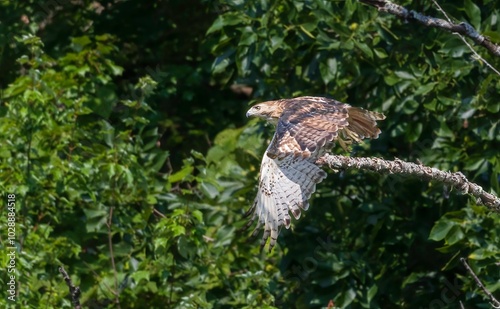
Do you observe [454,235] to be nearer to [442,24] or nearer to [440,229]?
[440,229]

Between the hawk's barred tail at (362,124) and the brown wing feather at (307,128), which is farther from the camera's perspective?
the hawk's barred tail at (362,124)

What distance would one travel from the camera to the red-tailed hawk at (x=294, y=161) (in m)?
4.35

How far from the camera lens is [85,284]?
6359 mm

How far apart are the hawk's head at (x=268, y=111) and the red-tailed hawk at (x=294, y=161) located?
38cm

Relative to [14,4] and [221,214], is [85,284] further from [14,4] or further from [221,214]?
[14,4]

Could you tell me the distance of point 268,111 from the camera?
5461 millimetres

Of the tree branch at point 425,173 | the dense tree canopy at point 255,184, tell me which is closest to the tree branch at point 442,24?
the tree branch at point 425,173

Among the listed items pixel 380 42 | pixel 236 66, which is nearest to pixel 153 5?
pixel 236 66

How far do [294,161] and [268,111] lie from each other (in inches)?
32.5

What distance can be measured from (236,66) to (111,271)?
138 centimetres

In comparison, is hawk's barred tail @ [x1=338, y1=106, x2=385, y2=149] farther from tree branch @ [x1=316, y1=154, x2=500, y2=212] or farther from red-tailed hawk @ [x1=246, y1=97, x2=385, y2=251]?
tree branch @ [x1=316, y1=154, x2=500, y2=212]

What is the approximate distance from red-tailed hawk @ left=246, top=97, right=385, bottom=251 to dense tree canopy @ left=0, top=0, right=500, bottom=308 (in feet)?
3.77

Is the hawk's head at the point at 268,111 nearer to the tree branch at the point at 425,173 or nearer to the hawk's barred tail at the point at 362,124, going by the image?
the hawk's barred tail at the point at 362,124

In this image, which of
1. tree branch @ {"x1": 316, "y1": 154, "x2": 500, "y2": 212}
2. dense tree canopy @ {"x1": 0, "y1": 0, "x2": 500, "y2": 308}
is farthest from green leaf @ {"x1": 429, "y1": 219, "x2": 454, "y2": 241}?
tree branch @ {"x1": 316, "y1": 154, "x2": 500, "y2": 212}
